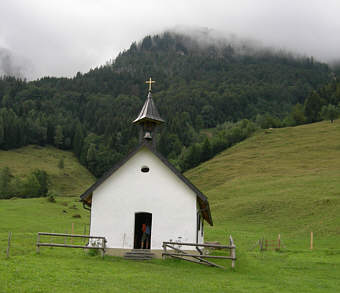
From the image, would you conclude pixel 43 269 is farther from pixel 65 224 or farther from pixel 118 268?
pixel 65 224

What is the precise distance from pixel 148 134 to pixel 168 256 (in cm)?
823

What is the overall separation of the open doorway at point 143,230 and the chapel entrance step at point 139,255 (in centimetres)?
173

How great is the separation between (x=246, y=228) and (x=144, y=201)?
26974 millimetres

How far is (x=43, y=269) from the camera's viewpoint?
16.9 metres

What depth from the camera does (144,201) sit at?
2494 cm

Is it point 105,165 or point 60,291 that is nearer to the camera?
point 60,291

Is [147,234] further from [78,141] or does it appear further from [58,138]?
[58,138]

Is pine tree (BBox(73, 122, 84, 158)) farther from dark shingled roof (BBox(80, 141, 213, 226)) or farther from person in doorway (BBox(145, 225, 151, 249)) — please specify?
dark shingled roof (BBox(80, 141, 213, 226))

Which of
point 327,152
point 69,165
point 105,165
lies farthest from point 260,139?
point 69,165

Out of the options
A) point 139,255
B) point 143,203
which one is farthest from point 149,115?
point 139,255

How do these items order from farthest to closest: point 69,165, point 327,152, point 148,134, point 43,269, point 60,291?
point 69,165
point 327,152
point 148,134
point 43,269
point 60,291

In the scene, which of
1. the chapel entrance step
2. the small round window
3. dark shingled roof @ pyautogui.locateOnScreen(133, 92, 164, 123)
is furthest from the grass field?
dark shingled roof @ pyautogui.locateOnScreen(133, 92, 164, 123)

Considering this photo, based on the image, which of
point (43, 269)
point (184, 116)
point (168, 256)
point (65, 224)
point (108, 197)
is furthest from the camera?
point (184, 116)

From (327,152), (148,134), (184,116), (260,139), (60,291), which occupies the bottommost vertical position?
(60,291)
